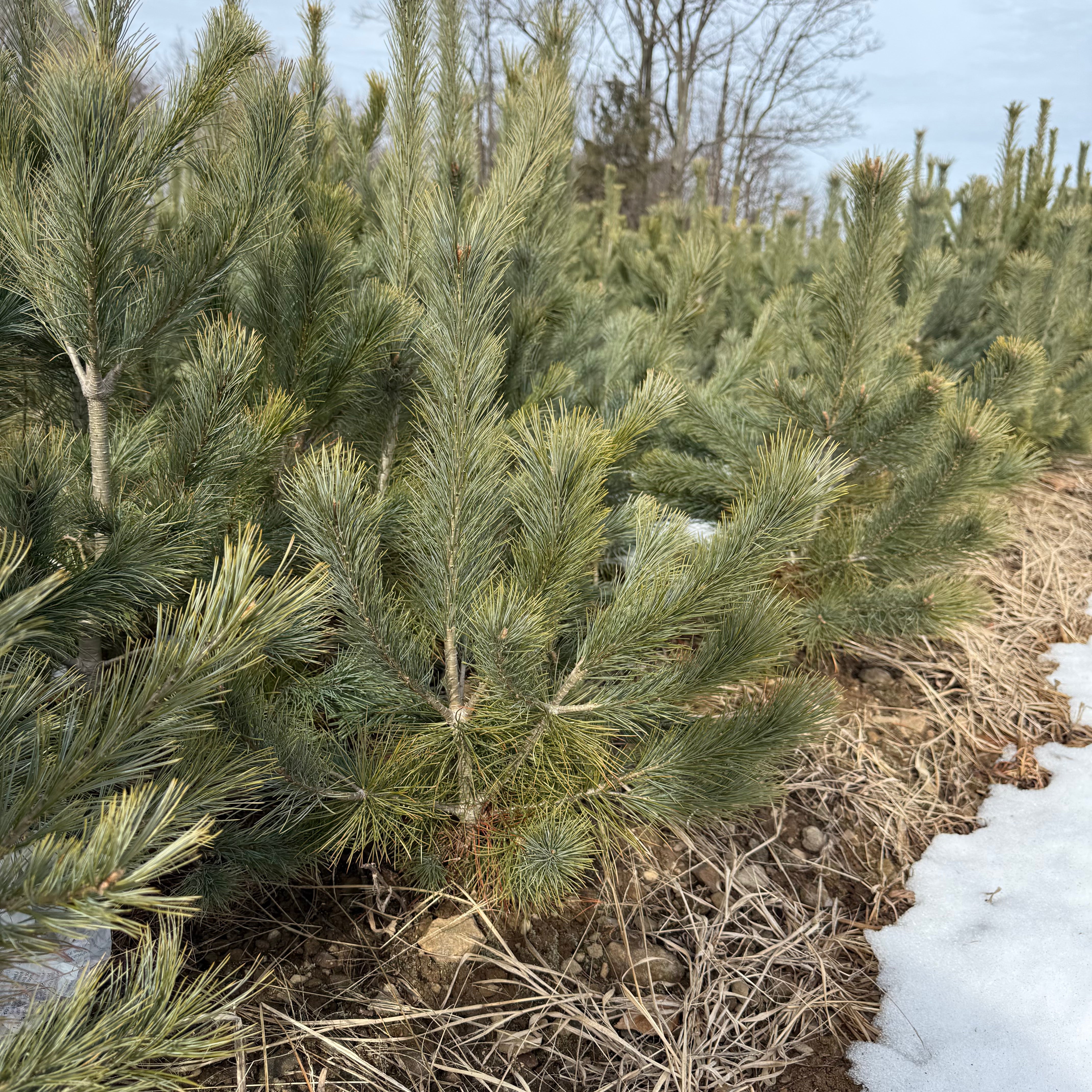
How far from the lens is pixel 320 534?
120 centimetres

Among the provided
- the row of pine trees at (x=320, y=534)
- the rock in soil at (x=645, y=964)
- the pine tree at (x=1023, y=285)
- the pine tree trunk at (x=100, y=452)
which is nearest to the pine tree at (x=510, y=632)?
the row of pine trees at (x=320, y=534)

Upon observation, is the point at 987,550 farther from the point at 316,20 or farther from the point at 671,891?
the point at 316,20

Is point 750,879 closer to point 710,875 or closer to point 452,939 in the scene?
point 710,875

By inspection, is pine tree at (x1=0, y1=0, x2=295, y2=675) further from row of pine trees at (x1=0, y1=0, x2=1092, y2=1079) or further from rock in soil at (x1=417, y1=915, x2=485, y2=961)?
rock in soil at (x1=417, y1=915, x2=485, y2=961)

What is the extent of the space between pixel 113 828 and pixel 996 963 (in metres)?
1.93

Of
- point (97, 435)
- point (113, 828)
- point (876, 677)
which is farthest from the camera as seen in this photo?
point (876, 677)

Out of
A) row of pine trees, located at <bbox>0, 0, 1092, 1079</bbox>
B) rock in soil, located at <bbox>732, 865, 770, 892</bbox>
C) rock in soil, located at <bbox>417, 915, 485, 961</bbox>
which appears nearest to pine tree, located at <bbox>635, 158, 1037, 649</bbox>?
row of pine trees, located at <bbox>0, 0, 1092, 1079</bbox>

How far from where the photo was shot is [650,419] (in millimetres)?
1442

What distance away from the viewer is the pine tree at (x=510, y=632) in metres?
1.21

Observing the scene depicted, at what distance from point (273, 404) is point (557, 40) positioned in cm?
119

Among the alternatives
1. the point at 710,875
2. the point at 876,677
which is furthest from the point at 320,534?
the point at 876,677

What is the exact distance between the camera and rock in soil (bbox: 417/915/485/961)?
60.8 inches

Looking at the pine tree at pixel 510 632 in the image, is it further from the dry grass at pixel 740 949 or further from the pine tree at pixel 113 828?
the pine tree at pixel 113 828

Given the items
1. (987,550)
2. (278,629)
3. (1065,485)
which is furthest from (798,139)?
(278,629)
